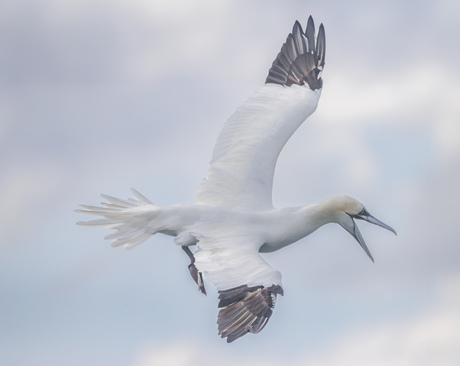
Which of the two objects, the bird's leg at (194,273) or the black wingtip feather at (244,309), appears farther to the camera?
the bird's leg at (194,273)

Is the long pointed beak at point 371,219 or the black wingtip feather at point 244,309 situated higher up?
the black wingtip feather at point 244,309

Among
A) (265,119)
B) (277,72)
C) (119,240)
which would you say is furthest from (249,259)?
(277,72)

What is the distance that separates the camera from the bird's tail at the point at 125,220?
1886cm

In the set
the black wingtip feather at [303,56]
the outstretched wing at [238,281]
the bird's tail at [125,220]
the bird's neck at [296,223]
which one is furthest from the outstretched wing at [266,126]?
the outstretched wing at [238,281]

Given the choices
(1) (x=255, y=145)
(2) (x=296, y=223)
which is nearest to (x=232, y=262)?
(2) (x=296, y=223)

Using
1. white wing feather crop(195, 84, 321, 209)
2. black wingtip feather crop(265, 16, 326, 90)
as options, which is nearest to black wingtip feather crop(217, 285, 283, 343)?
white wing feather crop(195, 84, 321, 209)

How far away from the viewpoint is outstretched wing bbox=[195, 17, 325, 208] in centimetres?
1967

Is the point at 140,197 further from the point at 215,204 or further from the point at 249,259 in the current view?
the point at 249,259

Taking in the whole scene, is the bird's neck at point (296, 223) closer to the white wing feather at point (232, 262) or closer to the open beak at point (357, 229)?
the open beak at point (357, 229)

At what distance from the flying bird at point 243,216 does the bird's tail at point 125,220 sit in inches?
0.7

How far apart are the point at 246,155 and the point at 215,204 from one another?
65.5 inches

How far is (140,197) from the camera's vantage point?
1948 cm

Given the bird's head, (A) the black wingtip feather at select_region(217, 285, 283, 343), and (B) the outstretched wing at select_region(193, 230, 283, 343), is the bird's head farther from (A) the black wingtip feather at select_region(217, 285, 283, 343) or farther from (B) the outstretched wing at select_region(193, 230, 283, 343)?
(A) the black wingtip feather at select_region(217, 285, 283, 343)

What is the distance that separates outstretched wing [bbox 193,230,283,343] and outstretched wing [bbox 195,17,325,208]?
4.91 feet
